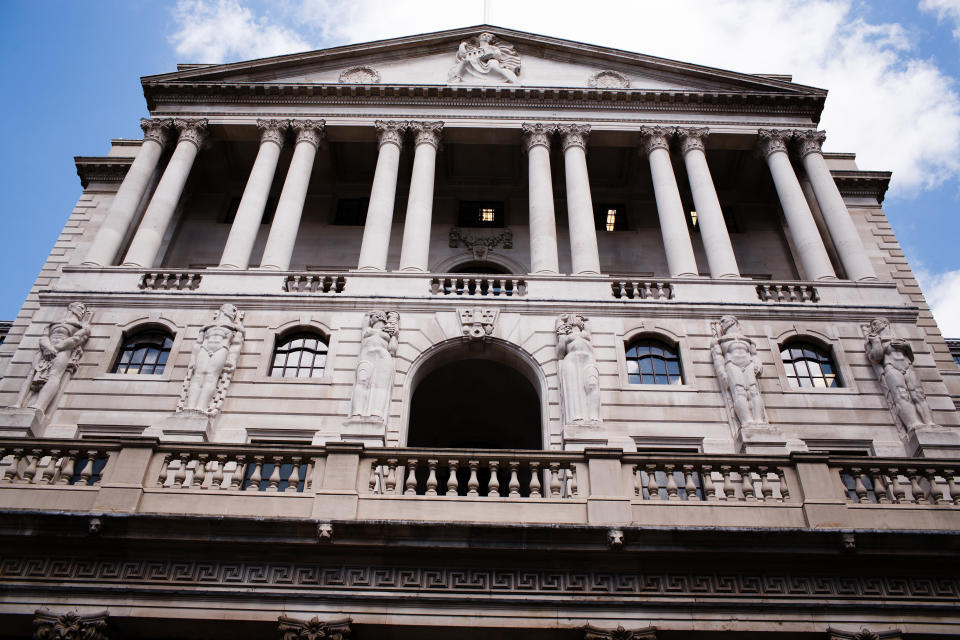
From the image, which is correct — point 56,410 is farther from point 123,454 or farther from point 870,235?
point 870,235

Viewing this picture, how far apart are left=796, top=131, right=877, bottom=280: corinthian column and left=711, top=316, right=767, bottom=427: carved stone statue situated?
576 cm

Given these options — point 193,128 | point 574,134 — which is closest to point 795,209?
point 574,134

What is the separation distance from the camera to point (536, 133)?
1180 inches

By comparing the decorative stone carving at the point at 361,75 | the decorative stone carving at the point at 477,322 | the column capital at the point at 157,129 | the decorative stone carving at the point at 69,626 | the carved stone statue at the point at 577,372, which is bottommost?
the decorative stone carving at the point at 69,626

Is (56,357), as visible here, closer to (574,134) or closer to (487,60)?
(574,134)

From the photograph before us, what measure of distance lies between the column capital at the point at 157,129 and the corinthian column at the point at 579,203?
14.9m

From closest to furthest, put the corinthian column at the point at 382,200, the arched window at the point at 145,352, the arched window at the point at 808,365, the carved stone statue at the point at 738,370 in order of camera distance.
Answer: the carved stone statue at the point at 738,370, the arched window at the point at 808,365, the arched window at the point at 145,352, the corinthian column at the point at 382,200

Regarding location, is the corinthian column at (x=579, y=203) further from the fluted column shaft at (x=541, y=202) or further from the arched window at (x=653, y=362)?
the arched window at (x=653, y=362)

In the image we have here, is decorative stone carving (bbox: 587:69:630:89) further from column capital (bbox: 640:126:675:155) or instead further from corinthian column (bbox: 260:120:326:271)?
corinthian column (bbox: 260:120:326:271)

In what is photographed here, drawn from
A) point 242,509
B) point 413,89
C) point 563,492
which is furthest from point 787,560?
point 413,89

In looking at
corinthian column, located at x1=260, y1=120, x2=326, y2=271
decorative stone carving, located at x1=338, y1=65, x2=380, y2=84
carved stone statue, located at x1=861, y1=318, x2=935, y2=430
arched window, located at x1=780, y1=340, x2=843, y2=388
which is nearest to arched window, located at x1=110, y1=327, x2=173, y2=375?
corinthian column, located at x1=260, y1=120, x2=326, y2=271

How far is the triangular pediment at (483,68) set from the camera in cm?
3123

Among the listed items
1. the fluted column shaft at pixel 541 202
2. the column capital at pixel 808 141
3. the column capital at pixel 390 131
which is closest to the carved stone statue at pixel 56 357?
the column capital at pixel 390 131

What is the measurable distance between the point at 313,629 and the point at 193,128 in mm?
21959
